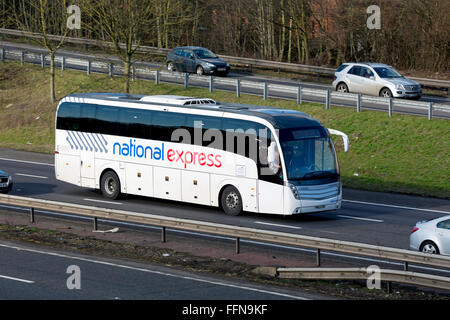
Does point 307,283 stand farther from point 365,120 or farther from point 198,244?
point 365,120

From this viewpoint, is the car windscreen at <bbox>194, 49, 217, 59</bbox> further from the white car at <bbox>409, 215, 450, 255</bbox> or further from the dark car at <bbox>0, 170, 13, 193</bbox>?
the white car at <bbox>409, 215, 450, 255</bbox>

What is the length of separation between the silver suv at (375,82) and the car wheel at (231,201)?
1700 centimetres

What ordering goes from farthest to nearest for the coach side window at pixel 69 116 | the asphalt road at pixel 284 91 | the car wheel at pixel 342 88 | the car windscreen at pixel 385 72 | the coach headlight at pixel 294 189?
the car wheel at pixel 342 88
the car windscreen at pixel 385 72
the asphalt road at pixel 284 91
the coach side window at pixel 69 116
the coach headlight at pixel 294 189

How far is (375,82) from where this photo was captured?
124 feet

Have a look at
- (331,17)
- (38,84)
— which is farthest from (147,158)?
(331,17)

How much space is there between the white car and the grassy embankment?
9.27 m

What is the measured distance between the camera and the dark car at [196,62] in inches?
1804

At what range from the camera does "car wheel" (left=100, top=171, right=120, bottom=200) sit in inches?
977

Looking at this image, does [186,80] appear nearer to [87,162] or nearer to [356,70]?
[356,70]

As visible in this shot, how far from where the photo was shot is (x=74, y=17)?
42719mm

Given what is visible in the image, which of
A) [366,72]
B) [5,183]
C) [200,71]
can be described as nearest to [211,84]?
[200,71]

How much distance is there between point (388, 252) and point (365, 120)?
19924 mm

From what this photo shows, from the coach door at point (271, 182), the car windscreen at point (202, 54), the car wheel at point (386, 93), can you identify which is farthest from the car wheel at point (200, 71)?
the coach door at point (271, 182)

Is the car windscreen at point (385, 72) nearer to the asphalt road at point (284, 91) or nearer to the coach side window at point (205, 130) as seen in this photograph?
the asphalt road at point (284, 91)
